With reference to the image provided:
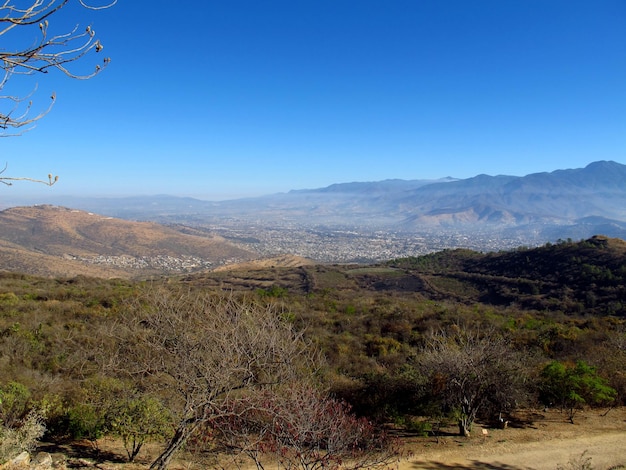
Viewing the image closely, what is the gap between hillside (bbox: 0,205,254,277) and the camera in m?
52.0

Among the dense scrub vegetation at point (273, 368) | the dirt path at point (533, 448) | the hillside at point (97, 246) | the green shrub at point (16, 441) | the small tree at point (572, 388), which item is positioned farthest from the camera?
the hillside at point (97, 246)

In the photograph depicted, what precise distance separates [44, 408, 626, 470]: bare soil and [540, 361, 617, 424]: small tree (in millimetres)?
443

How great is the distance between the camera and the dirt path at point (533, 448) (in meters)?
7.13

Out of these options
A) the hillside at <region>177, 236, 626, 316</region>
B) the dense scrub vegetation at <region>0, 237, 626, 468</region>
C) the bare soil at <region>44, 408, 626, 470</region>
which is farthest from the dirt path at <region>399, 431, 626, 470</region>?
the hillside at <region>177, 236, 626, 316</region>

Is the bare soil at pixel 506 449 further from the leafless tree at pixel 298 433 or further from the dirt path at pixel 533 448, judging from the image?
the leafless tree at pixel 298 433

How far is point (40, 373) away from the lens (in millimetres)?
10117

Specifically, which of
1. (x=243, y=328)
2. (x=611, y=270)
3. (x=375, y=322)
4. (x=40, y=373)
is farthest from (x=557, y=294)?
(x=40, y=373)

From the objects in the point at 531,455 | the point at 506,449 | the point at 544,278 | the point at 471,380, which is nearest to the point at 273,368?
the point at 471,380

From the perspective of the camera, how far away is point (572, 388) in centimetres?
897

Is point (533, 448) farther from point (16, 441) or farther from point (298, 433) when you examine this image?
point (16, 441)

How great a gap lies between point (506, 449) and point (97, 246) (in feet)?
262

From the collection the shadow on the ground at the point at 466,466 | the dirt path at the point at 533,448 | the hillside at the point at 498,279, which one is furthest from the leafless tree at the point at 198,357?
the hillside at the point at 498,279

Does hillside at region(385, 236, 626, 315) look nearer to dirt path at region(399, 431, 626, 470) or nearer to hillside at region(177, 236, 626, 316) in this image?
hillside at region(177, 236, 626, 316)

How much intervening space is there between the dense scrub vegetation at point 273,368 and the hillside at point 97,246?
3237 cm
